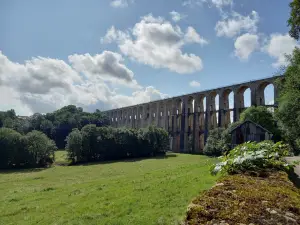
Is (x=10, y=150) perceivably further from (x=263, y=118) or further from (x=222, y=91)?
(x=263, y=118)

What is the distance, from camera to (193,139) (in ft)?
160

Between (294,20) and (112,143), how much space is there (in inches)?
1488

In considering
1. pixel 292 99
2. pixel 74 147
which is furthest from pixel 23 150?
pixel 292 99

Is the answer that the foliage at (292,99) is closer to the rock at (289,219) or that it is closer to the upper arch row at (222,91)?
the rock at (289,219)

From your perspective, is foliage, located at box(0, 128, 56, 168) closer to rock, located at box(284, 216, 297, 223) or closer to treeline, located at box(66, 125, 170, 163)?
treeline, located at box(66, 125, 170, 163)

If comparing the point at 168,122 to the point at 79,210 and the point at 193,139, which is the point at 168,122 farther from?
the point at 79,210

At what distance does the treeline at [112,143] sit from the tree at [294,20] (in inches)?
1431

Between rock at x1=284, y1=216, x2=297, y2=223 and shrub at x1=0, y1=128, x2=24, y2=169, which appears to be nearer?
rock at x1=284, y1=216, x2=297, y2=223

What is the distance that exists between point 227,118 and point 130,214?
130ft

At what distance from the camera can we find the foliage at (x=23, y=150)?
38.0 metres

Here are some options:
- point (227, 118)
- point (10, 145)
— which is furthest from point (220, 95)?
point (10, 145)

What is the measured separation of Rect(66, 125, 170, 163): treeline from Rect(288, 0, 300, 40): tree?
36335 mm

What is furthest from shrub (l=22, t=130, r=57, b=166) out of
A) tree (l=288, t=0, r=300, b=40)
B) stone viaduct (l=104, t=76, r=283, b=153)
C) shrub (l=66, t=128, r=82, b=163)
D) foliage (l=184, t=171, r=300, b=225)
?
foliage (l=184, t=171, r=300, b=225)

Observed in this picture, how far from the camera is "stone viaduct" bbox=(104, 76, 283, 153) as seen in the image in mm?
39606
